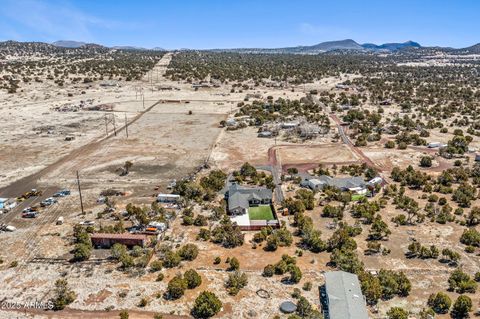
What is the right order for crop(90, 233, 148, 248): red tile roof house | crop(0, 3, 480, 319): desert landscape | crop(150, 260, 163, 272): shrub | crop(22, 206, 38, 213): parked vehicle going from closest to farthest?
crop(0, 3, 480, 319): desert landscape → crop(150, 260, 163, 272): shrub → crop(90, 233, 148, 248): red tile roof house → crop(22, 206, 38, 213): parked vehicle

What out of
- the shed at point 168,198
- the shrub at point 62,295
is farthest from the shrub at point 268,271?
the shed at point 168,198

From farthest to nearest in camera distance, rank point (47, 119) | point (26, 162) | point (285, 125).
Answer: point (47, 119) → point (285, 125) → point (26, 162)

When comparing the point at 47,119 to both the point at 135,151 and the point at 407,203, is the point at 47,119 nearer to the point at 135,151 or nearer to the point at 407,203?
the point at 135,151

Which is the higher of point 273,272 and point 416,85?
point 416,85

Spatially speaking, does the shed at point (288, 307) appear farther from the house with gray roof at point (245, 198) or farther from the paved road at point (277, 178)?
the paved road at point (277, 178)

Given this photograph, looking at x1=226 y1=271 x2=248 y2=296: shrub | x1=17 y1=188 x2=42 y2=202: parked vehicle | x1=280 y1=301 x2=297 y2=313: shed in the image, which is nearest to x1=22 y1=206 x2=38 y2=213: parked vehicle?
x1=17 y1=188 x2=42 y2=202: parked vehicle

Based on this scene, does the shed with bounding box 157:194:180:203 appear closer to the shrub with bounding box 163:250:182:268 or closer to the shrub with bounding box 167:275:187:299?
the shrub with bounding box 163:250:182:268

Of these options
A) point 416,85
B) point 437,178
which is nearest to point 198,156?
point 437,178
